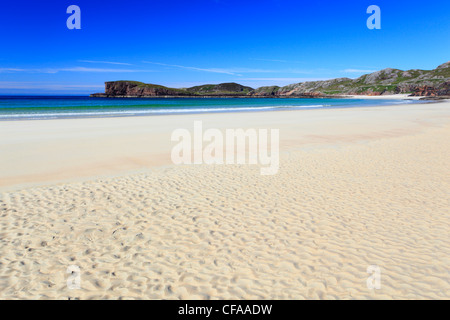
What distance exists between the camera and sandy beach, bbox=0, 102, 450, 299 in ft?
14.5

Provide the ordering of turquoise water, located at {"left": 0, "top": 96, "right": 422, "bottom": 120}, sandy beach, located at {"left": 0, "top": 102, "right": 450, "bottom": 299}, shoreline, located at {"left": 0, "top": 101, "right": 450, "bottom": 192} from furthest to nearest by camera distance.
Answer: turquoise water, located at {"left": 0, "top": 96, "right": 422, "bottom": 120}, shoreline, located at {"left": 0, "top": 101, "right": 450, "bottom": 192}, sandy beach, located at {"left": 0, "top": 102, "right": 450, "bottom": 299}

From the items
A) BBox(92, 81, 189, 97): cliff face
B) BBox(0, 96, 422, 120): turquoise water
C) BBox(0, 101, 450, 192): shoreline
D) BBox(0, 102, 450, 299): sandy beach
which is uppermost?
BBox(92, 81, 189, 97): cliff face

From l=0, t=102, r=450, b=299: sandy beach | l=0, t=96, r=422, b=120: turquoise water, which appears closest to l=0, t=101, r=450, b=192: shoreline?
l=0, t=102, r=450, b=299: sandy beach

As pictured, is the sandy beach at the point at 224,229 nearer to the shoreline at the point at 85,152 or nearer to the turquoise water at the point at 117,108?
the shoreline at the point at 85,152

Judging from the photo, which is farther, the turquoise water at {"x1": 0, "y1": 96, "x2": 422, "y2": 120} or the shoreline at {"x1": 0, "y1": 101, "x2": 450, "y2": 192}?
the turquoise water at {"x1": 0, "y1": 96, "x2": 422, "y2": 120}

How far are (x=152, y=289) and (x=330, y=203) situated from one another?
516cm

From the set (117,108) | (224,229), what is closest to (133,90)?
(117,108)

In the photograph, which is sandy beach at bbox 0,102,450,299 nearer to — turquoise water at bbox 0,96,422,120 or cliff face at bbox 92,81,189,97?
turquoise water at bbox 0,96,422,120

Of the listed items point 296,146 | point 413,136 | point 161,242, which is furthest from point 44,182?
point 413,136

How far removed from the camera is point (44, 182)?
366 inches

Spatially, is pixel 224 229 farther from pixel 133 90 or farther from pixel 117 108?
pixel 133 90

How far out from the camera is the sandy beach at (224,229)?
4426mm
